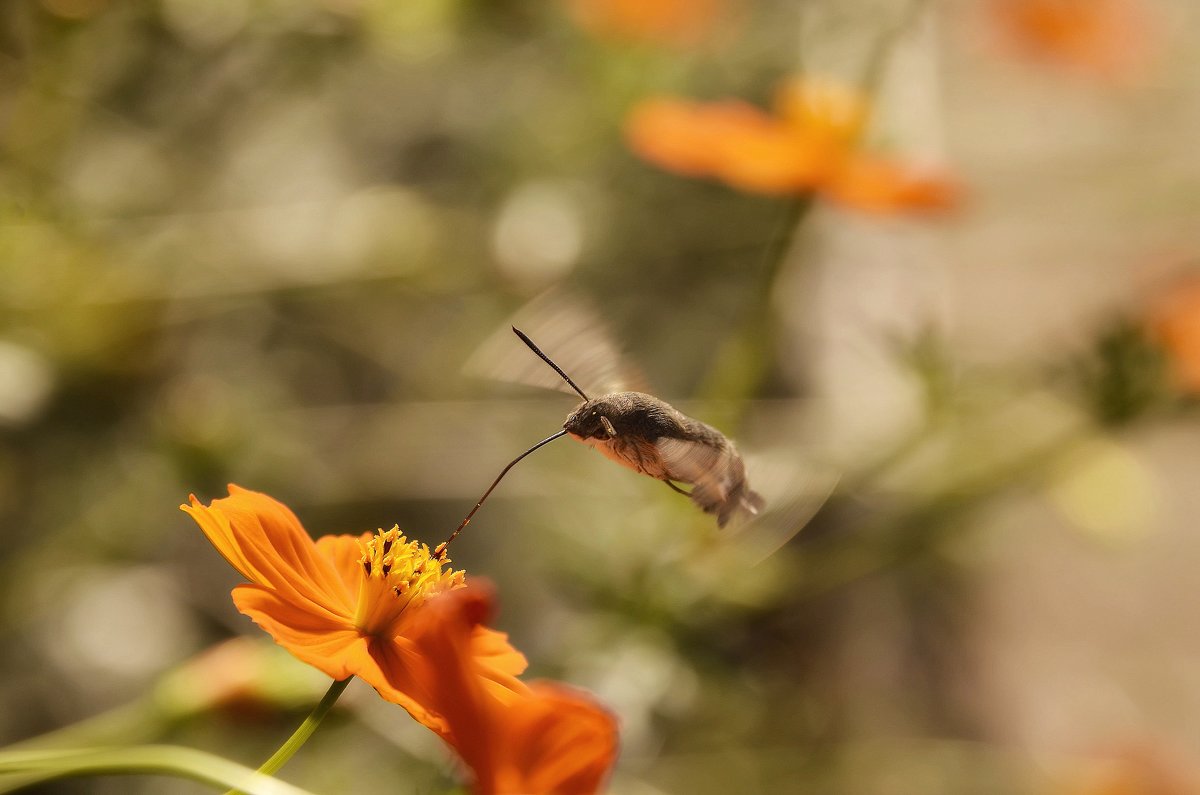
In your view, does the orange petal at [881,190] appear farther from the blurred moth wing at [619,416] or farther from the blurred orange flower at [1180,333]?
the blurred moth wing at [619,416]

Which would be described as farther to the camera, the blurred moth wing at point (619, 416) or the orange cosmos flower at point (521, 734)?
the blurred moth wing at point (619, 416)

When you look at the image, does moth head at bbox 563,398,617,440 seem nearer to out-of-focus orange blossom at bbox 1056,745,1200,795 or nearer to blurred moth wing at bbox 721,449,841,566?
blurred moth wing at bbox 721,449,841,566

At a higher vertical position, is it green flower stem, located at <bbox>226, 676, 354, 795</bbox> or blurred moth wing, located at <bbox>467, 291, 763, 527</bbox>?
blurred moth wing, located at <bbox>467, 291, 763, 527</bbox>

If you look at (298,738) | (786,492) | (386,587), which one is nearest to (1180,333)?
(786,492)

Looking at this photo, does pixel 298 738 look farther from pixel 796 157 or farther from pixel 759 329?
pixel 796 157

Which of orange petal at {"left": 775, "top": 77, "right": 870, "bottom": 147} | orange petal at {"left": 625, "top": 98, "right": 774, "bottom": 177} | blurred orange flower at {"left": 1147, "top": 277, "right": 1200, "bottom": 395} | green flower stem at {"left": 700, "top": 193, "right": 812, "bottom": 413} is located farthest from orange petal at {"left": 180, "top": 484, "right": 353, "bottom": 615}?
blurred orange flower at {"left": 1147, "top": 277, "right": 1200, "bottom": 395}

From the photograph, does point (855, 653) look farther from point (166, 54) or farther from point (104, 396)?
point (166, 54)

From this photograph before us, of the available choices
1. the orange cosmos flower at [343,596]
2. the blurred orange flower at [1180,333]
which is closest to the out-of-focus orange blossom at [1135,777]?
the blurred orange flower at [1180,333]
